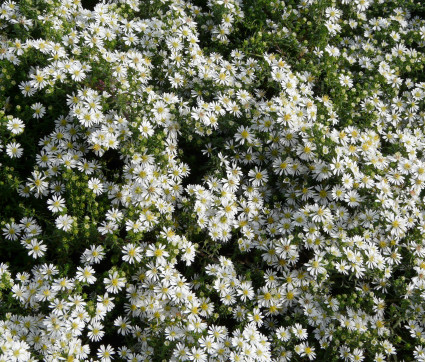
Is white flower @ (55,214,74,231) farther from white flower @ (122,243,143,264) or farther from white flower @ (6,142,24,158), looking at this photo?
white flower @ (6,142,24,158)

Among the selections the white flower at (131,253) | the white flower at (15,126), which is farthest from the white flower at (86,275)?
the white flower at (15,126)

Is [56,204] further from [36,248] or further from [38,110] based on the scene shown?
[38,110]

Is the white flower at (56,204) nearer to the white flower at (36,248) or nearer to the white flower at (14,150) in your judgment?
the white flower at (36,248)

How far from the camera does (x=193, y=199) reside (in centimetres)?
460

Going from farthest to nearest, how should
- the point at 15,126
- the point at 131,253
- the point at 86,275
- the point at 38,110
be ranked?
the point at 38,110
the point at 15,126
the point at 131,253
the point at 86,275

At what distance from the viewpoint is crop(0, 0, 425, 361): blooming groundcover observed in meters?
4.13

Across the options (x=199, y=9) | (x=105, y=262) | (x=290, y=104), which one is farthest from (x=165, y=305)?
(x=199, y=9)

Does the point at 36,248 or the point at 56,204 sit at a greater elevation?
the point at 56,204

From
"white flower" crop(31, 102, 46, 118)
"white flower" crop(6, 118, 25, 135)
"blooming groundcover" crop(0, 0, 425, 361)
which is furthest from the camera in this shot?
"white flower" crop(31, 102, 46, 118)

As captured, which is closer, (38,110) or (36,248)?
(36,248)

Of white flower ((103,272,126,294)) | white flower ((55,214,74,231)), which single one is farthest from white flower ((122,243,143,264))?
white flower ((55,214,74,231))

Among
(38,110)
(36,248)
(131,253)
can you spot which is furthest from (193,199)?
(38,110)

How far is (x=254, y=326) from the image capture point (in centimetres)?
416

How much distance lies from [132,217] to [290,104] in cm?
192
